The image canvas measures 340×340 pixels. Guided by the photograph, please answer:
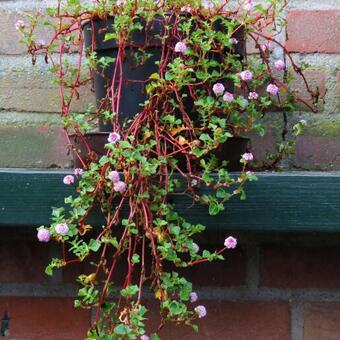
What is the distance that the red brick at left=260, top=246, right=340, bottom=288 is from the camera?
1.05 m

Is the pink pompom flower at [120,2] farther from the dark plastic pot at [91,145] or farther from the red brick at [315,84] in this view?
the red brick at [315,84]

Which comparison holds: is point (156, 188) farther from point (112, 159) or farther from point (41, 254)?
point (41, 254)

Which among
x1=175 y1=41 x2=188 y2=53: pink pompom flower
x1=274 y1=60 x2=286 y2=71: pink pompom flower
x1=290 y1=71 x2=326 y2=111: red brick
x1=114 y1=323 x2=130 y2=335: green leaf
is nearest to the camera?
x1=114 y1=323 x2=130 y2=335: green leaf

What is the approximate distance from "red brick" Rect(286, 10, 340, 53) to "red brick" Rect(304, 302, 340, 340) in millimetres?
399

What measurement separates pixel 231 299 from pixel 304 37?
0.43 meters

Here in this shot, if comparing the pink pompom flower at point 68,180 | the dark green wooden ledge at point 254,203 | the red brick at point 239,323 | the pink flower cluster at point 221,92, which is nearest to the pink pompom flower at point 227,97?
the pink flower cluster at point 221,92

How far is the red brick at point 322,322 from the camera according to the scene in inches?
41.0

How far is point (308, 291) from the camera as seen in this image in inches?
41.4

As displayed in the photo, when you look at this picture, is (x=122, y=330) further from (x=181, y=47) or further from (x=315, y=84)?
(x=315, y=84)

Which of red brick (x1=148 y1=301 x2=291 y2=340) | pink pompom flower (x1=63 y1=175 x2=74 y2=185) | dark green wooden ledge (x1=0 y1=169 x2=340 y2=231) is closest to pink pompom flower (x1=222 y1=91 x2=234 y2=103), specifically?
dark green wooden ledge (x1=0 y1=169 x2=340 y2=231)

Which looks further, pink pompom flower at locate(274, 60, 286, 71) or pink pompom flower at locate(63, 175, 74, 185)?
pink pompom flower at locate(274, 60, 286, 71)

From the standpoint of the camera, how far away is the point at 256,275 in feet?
3.46

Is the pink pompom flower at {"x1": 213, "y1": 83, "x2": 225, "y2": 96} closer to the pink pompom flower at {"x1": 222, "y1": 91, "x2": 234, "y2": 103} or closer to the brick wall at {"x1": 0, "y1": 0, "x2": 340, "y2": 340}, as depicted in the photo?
the pink pompom flower at {"x1": 222, "y1": 91, "x2": 234, "y2": 103}

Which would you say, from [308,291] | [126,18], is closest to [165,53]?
[126,18]
